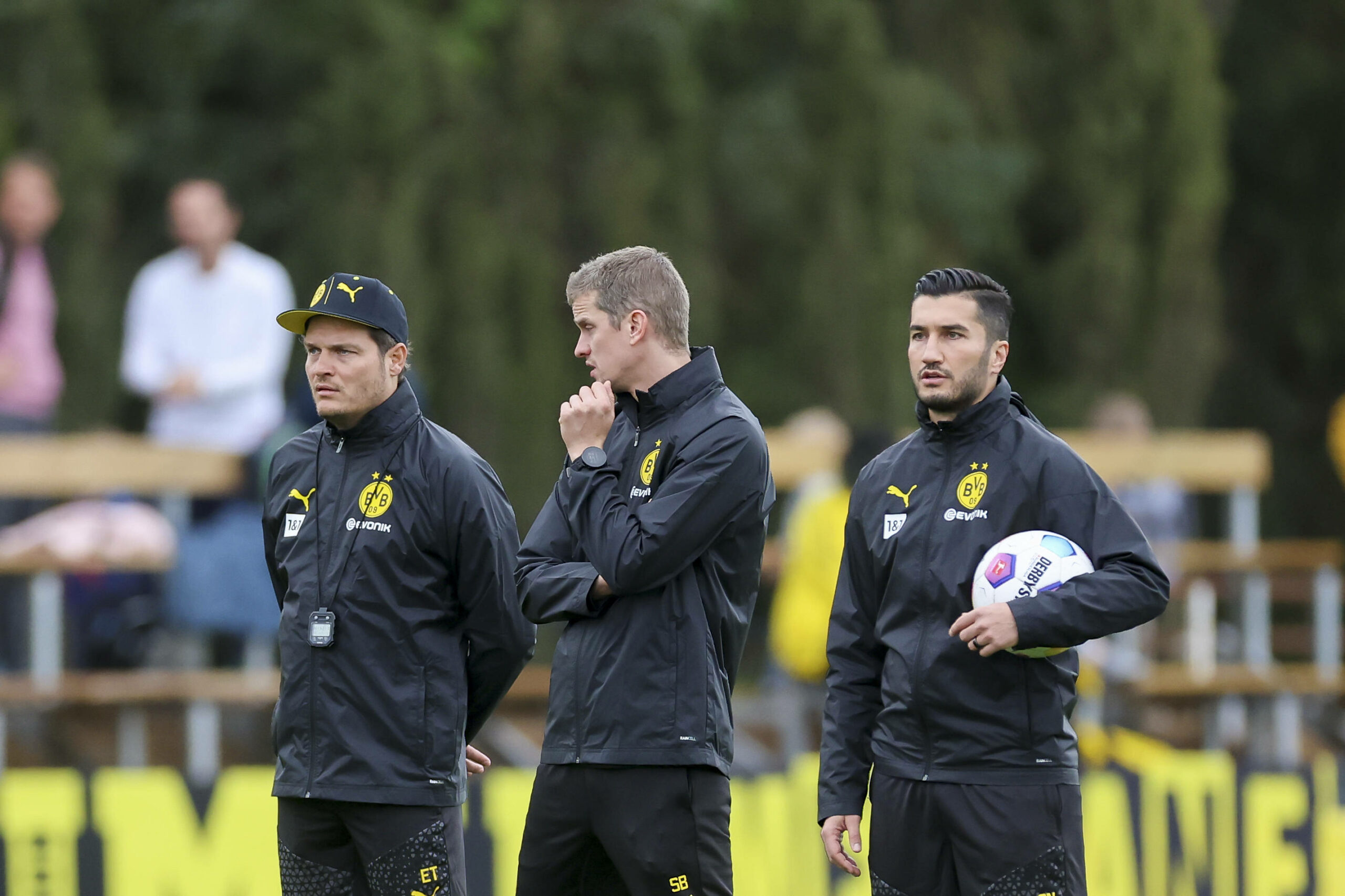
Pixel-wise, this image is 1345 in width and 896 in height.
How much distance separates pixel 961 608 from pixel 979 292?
80cm

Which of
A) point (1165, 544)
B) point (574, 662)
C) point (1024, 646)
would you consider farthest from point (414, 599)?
point (1165, 544)

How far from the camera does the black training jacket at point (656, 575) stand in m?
4.50

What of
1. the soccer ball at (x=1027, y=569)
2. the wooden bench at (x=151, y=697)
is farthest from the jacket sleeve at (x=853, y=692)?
the wooden bench at (x=151, y=697)

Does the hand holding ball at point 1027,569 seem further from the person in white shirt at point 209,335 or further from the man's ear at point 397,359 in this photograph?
the person in white shirt at point 209,335

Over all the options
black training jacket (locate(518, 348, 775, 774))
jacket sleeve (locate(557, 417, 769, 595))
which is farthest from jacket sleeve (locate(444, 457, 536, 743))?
jacket sleeve (locate(557, 417, 769, 595))

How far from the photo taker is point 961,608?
452cm

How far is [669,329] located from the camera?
4727mm

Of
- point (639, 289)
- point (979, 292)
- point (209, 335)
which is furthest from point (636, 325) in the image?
point (209, 335)

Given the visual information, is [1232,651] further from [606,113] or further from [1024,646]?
[1024,646]

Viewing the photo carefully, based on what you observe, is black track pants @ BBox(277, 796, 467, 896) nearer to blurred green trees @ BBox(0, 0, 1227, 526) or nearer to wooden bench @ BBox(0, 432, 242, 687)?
wooden bench @ BBox(0, 432, 242, 687)

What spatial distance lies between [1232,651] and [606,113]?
19.1 ft

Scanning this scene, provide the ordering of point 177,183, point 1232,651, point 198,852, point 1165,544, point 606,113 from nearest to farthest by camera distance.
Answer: point 198,852, point 1165,544, point 1232,651, point 606,113, point 177,183

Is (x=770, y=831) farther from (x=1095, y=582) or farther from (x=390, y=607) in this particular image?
(x=1095, y=582)

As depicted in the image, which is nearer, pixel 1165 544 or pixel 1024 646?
pixel 1024 646
